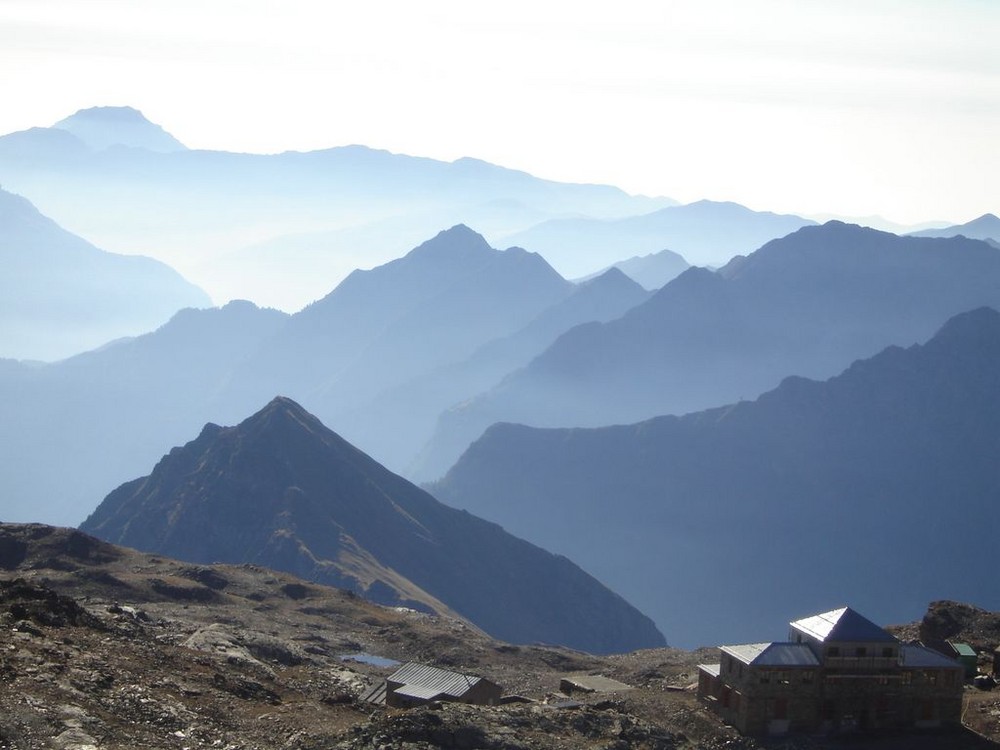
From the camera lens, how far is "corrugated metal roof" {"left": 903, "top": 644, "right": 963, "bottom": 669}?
213 ft

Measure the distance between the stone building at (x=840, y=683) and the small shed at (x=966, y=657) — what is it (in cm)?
1029

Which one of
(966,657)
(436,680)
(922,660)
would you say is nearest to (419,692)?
(436,680)

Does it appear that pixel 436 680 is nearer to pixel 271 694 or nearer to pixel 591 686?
pixel 271 694

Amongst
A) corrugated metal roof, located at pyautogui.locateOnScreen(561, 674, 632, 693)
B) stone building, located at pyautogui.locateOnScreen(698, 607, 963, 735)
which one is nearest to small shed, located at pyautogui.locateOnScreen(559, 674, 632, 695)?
corrugated metal roof, located at pyautogui.locateOnScreen(561, 674, 632, 693)

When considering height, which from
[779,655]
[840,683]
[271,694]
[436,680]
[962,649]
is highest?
[962,649]

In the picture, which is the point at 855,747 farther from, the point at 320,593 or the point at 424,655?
the point at 320,593

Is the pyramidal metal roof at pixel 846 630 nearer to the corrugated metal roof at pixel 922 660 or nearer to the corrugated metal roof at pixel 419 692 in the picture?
the corrugated metal roof at pixel 922 660

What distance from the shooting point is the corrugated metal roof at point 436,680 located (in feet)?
221

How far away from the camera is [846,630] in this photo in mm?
65062

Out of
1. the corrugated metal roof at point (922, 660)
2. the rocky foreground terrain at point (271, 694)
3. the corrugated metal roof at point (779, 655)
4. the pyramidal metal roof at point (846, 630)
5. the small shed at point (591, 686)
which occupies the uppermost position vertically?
the pyramidal metal roof at point (846, 630)

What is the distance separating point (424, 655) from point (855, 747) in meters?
48.4

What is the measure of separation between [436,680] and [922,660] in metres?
22.3

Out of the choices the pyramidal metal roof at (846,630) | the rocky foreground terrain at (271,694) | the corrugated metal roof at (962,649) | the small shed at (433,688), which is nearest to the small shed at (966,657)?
the corrugated metal roof at (962,649)

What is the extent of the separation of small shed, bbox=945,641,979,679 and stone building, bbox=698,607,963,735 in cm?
1029
